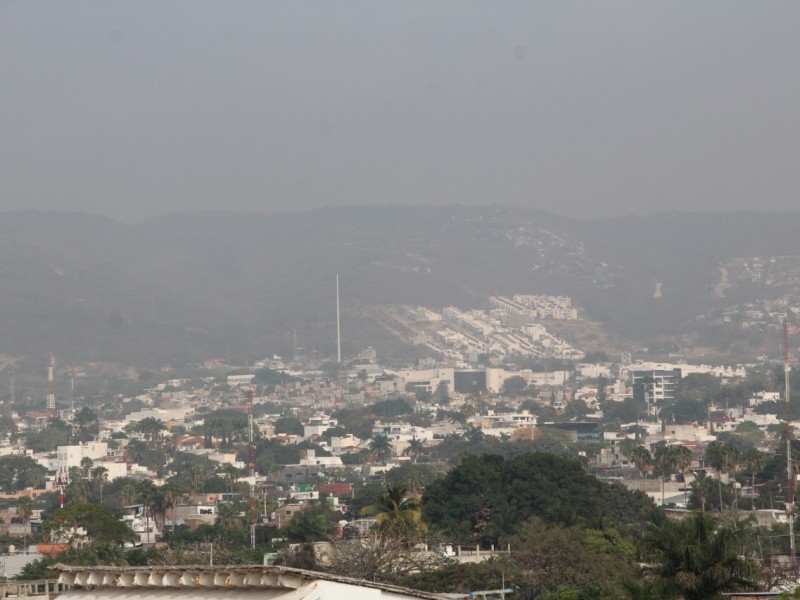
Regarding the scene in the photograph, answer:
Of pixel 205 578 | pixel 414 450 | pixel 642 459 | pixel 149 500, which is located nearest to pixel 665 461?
pixel 642 459

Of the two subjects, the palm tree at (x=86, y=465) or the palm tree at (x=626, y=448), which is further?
the palm tree at (x=86, y=465)

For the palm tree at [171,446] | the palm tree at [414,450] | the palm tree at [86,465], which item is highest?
the palm tree at [171,446]

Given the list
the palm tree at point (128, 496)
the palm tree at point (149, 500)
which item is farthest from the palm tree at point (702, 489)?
the palm tree at point (128, 496)

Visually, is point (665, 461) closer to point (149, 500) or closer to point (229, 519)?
point (149, 500)

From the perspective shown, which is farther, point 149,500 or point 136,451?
point 136,451

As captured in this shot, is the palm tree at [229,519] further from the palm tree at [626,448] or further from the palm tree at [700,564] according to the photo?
the palm tree at [626,448]

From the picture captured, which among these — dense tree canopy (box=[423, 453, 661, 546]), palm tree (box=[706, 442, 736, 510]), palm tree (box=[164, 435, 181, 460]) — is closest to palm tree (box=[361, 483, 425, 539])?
dense tree canopy (box=[423, 453, 661, 546])
